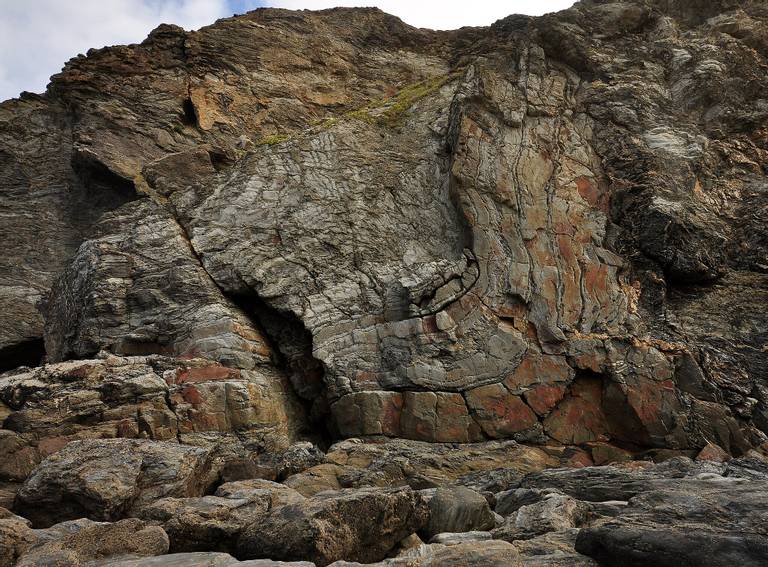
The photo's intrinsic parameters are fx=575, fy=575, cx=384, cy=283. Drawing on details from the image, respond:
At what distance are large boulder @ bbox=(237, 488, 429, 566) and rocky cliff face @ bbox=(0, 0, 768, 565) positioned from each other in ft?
0.26

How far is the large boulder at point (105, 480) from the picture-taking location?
11.3 metres

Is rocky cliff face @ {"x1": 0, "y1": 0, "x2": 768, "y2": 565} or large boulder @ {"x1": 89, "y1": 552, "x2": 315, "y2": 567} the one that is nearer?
large boulder @ {"x1": 89, "y1": 552, "x2": 315, "y2": 567}

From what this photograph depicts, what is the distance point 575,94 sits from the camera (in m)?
29.9

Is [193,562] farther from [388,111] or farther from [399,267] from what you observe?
[388,111]

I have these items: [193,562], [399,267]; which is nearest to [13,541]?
[193,562]

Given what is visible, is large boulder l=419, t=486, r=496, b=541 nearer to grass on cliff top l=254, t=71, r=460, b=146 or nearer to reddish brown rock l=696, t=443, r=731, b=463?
reddish brown rock l=696, t=443, r=731, b=463

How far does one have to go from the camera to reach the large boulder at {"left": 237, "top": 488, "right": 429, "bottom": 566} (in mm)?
8531

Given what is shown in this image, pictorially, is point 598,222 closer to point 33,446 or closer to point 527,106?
point 527,106

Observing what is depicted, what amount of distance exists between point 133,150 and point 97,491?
24.8 meters

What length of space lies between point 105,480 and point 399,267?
13.8m

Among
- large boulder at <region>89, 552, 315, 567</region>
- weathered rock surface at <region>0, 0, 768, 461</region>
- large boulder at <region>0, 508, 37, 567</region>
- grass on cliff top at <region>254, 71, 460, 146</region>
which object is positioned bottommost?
large boulder at <region>89, 552, 315, 567</region>

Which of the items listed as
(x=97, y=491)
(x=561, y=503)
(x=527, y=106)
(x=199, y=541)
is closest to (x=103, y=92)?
(x=527, y=106)

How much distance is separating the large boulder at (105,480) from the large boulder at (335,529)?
3.61 m

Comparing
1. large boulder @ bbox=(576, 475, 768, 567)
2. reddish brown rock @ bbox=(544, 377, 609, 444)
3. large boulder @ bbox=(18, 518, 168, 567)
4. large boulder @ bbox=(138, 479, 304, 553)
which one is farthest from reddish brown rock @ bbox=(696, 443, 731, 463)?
large boulder @ bbox=(18, 518, 168, 567)
